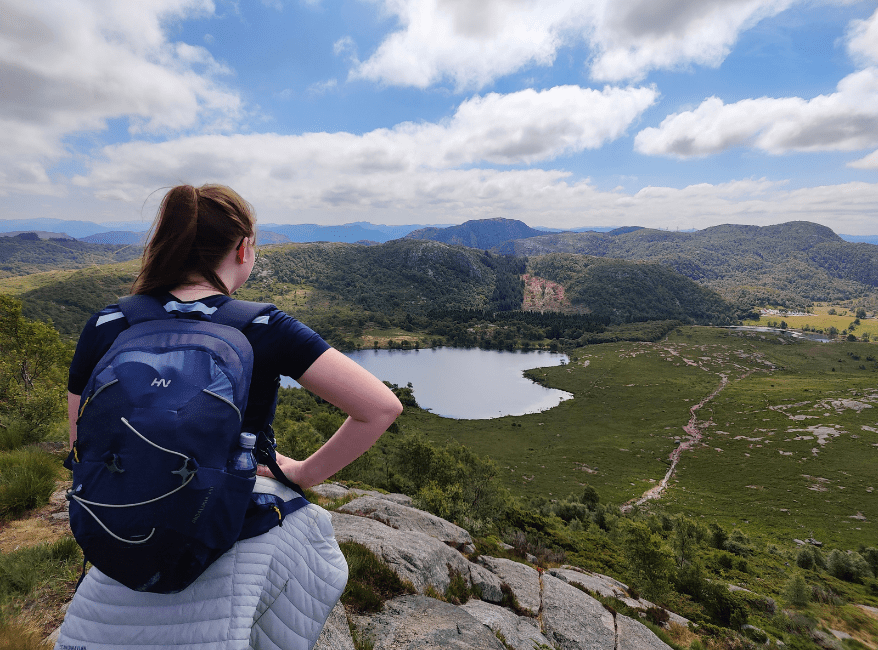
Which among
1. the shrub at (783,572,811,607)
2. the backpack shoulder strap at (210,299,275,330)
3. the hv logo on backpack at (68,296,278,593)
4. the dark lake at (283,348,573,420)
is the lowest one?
the dark lake at (283,348,573,420)

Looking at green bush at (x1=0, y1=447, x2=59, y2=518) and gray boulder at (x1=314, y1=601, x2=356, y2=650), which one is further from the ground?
green bush at (x1=0, y1=447, x2=59, y2=518)

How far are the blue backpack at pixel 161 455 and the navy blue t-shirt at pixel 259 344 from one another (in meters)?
0.16

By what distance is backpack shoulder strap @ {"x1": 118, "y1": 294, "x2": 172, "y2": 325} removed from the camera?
1971 mm

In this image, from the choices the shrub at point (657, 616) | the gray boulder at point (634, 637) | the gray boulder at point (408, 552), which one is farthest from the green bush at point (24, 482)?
the shrub at point (657, 616)

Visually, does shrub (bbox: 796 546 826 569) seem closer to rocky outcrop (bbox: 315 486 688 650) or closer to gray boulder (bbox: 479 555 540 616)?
rocky outcrop (bbox: 315 486 688 650)

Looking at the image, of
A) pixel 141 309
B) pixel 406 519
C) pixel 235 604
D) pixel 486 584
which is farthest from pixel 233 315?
pixel 406 519

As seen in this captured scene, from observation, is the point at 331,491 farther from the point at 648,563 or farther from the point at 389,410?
the point at 648,563

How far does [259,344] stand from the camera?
2.11 meters

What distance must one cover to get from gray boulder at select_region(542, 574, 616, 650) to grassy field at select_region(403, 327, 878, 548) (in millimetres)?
59388

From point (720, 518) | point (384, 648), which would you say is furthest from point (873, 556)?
point (384, 648)

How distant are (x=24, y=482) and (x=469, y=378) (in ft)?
483

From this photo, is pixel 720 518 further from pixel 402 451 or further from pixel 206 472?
pixel 206 472

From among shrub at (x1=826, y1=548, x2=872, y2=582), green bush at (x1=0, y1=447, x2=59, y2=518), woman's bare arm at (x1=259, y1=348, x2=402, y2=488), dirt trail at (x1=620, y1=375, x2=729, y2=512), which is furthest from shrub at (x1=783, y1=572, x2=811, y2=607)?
green bush at (x1=0, y1=447, x2=59, y2=518)

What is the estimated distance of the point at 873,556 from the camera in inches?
1677
